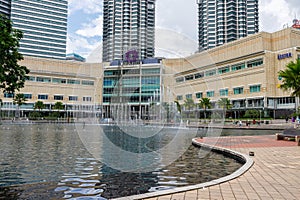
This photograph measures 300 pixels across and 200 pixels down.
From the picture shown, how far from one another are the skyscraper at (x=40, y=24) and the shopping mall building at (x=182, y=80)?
40.7 metres

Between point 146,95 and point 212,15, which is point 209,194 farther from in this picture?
point 212,15

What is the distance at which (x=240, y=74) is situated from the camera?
79.5 metres

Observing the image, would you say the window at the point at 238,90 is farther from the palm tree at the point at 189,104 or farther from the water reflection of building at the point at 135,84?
the water reflection of building at the point at 135,84

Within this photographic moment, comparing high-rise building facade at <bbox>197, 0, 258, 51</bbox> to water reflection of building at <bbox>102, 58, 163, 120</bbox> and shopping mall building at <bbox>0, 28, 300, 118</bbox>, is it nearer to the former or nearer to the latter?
shopping mall building at <bbox>0, 28, 300, 118</bbox>

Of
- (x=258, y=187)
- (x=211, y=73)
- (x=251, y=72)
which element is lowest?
(x=258, y=187)

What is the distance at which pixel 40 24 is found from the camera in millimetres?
142000

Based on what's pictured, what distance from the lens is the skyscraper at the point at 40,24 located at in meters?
135

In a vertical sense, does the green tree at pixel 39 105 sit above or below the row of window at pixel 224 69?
below

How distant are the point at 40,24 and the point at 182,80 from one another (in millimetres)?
81067

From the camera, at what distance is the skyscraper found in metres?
135

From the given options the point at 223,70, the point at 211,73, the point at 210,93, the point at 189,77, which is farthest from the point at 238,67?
the point at 189,77

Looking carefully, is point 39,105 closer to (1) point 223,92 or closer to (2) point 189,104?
(2) point 189,104

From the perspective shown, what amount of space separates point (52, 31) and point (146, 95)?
70752mm

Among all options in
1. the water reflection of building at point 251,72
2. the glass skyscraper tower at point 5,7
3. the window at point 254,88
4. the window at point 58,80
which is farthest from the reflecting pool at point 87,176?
the glass skyscraper tower at point 5,7
